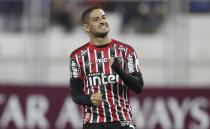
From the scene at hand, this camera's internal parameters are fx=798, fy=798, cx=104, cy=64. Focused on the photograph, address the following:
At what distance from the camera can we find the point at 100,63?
Answer: 6422mm

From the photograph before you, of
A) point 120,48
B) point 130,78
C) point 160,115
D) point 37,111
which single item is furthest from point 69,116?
point 130,78

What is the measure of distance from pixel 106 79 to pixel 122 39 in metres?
6.53

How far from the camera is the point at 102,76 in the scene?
6402mm

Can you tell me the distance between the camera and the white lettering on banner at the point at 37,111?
38.0 ft

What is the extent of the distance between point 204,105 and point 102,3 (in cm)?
256

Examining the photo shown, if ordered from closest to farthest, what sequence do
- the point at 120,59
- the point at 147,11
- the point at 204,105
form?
the point at 120,59 < the point at 204,105 < the point at 147,11

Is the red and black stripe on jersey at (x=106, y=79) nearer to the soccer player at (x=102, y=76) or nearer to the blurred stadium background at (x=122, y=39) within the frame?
the soccer player at (x=102, y=76)

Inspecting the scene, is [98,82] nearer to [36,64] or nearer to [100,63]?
[100,63]

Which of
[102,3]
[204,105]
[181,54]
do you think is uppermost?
[102,3]

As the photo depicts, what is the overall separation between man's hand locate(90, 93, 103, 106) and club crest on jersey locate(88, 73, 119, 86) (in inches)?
7.7

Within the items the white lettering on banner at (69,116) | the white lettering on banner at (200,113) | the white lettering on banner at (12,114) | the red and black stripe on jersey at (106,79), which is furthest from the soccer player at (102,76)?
the white lettering on banner at (12,114)

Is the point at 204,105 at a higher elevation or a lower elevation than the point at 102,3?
lower

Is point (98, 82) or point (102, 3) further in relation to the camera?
point (102, 3)

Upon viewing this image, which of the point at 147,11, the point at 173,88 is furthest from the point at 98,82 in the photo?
the point at 147,11
